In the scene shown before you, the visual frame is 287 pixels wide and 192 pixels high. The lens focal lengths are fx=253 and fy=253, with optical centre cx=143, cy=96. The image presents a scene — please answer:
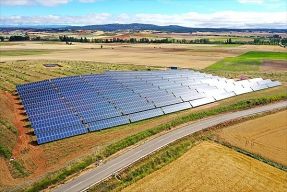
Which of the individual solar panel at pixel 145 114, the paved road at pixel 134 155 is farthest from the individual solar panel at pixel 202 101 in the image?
the individual solar panel at pixel 145 114

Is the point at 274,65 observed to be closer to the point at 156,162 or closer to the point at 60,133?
the point at 156,162

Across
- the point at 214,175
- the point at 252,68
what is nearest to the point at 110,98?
the point at 214,175

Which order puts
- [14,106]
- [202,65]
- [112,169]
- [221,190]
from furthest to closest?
1. [202,65]
2. [14,106]
3. [112,169]
4. [221,190]

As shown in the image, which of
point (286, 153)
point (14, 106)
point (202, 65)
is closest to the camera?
point (286, 153)

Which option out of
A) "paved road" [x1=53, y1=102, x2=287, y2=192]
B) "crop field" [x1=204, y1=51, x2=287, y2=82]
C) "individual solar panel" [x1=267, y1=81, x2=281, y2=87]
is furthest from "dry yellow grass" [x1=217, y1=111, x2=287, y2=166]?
"crop field" [x1=204, y1=51, x2=287, y2=82]

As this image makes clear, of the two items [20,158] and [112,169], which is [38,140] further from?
[112,169]

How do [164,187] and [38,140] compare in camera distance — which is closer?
[164,187]

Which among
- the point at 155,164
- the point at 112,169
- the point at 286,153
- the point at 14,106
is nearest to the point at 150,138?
the point at 155,164
